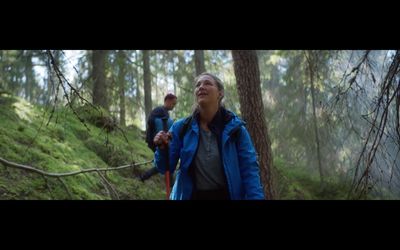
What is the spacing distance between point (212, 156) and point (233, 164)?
0.64 feet

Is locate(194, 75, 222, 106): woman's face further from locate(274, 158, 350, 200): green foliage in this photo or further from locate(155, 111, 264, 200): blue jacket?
locate(274, 158, 350, 200): green foliage

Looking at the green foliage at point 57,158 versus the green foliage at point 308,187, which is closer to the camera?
the green foliage at point 57,158

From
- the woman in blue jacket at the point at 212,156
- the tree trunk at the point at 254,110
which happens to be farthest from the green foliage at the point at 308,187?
the woman in blue jacket at the point at 212,156

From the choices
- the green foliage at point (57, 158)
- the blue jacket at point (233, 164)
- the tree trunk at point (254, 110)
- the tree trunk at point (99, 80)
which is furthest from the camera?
the tree trunk at point (99, 80)

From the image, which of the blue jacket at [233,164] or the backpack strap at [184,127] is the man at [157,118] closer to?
the backpack strap at [184,127]

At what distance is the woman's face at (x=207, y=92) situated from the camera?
11.6 feet

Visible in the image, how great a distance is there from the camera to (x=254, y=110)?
6.18m

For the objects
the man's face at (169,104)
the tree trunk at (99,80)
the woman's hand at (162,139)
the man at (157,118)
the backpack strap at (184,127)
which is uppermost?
the tree trunk at (99,80)

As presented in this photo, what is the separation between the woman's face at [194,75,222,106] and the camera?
3.54 metres

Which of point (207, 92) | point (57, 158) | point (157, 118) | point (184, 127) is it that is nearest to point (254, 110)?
point (157, 118)

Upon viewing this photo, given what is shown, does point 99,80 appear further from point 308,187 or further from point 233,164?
point 233,164

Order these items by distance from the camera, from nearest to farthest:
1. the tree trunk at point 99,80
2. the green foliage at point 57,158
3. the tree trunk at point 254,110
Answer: the green foliage at point 57,158 < the tree trunk at point 254,110 < the tree trunk at point 99,80

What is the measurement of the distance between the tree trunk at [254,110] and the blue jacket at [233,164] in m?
2.78
